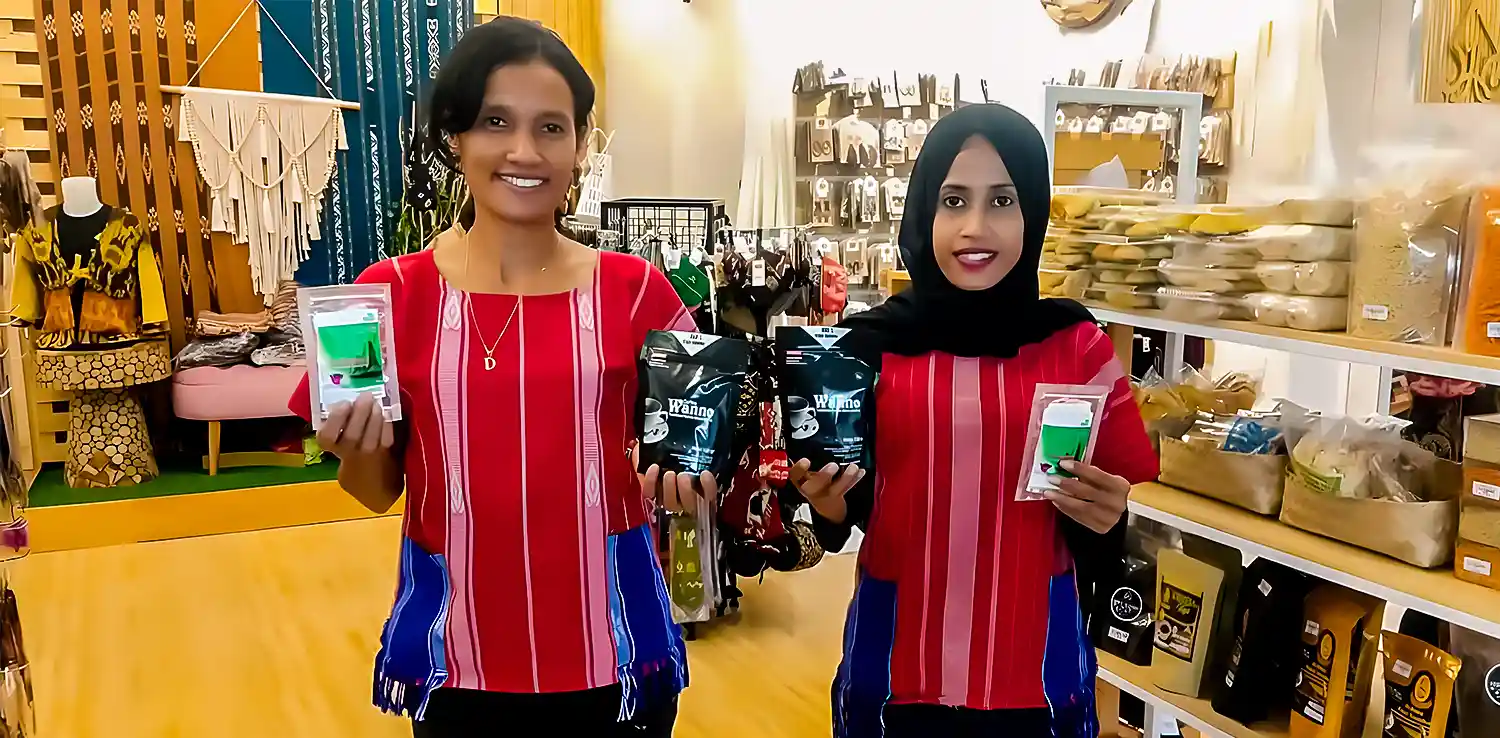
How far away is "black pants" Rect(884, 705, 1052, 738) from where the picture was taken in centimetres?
145

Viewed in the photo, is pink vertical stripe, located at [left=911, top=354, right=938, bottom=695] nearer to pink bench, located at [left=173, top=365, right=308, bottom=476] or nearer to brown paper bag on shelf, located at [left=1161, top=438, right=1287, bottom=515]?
brown paper bag on shelf, located at [left=1161, top=438, right=1287, bottom=515]

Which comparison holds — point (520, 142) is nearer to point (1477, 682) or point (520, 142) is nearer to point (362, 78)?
point (1477, 682)

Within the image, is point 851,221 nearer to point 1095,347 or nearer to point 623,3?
point 623,3

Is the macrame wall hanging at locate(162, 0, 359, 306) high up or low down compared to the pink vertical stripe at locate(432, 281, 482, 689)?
up

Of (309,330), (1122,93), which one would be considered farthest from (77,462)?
(1122,93)

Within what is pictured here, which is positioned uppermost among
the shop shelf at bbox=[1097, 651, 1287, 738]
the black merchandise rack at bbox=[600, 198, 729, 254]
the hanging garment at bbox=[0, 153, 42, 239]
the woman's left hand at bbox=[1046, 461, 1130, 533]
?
the black merchandise rack at bbox=[600, 198, 729, 254]

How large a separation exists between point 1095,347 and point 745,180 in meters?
4.55

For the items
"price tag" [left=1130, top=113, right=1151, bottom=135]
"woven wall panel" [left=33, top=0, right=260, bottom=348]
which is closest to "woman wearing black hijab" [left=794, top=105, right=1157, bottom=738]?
"price tag" [left=1130, top=113, right=1151, bottom=135]

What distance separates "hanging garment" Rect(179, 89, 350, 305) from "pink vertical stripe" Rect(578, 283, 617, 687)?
4.32m

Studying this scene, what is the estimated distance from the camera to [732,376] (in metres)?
1.37

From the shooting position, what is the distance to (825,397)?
1354 mm

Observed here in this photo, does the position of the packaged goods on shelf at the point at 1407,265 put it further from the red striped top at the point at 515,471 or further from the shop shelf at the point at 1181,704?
the red striped top at the point at 515,471

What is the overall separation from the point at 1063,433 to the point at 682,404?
485 millimetres

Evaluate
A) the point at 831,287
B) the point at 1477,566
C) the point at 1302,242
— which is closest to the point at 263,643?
the point at 831,287
